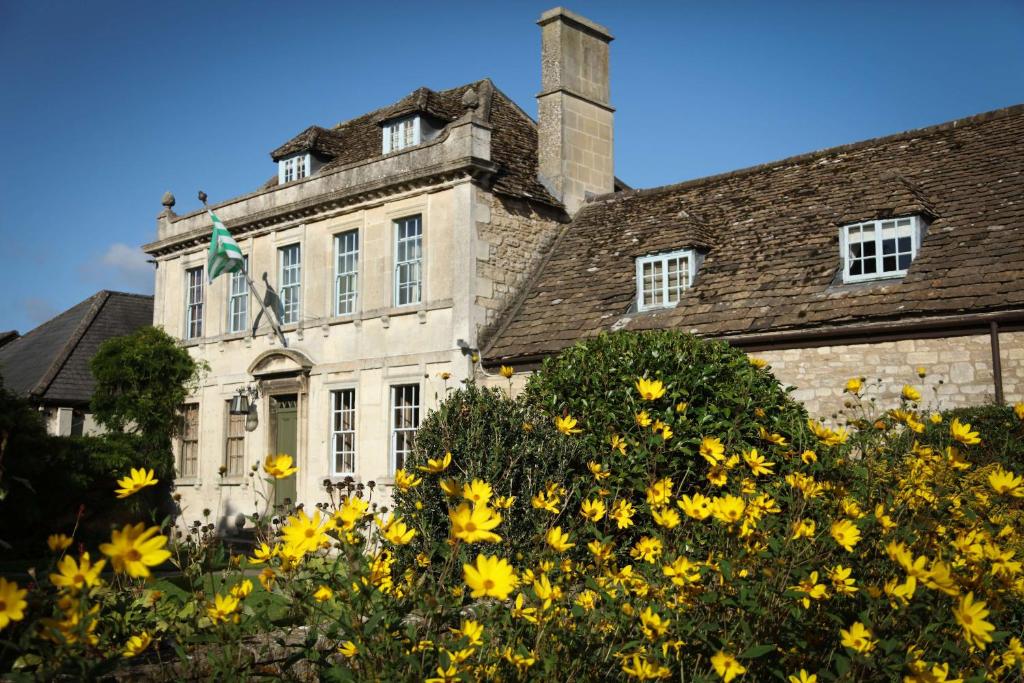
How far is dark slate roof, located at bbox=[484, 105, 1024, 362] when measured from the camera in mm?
13391

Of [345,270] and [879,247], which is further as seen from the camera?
[345,270]

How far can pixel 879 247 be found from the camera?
46.7ft

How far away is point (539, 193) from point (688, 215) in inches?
135

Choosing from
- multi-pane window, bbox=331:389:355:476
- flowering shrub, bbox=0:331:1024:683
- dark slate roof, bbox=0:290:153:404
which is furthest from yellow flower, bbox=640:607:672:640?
dark slate roof, bbox=0:290:153:404

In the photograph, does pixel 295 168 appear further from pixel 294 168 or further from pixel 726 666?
pixel 726 666

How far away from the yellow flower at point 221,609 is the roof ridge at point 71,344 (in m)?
23.8

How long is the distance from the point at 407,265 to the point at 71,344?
13542 millimetres

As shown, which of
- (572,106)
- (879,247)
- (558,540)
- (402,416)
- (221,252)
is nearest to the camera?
(558,540)

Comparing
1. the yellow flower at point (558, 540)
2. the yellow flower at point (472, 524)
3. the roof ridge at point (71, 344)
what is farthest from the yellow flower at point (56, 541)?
the roof ridge at point (71, 344)

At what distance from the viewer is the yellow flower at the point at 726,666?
3.23 meters

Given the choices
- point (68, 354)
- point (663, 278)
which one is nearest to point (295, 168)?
point (68, 354)

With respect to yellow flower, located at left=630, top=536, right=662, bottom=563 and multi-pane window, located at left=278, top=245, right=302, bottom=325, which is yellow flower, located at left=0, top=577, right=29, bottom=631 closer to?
yellow flower, located at left=630, top=536, right=662, bottom=563

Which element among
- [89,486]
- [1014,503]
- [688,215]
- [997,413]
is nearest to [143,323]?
[89,486]

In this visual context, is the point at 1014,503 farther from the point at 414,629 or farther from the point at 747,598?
the point at 414,629
